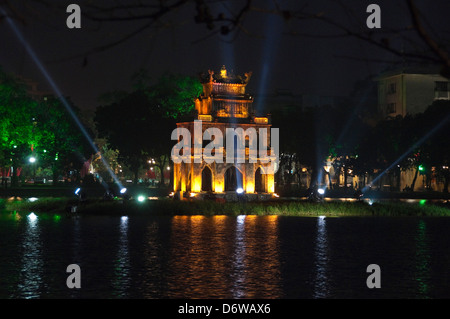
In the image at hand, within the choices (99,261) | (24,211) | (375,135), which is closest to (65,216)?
(24,211)

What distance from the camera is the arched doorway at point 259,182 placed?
222ft

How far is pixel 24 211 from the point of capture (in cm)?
4588

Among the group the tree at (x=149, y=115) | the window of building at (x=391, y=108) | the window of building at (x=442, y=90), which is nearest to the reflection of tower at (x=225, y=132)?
the tree at (x=149, y=115)

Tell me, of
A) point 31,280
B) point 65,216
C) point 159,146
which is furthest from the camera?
point 159,146

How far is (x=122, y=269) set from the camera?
62.5 feet

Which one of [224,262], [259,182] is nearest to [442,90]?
[259,182]

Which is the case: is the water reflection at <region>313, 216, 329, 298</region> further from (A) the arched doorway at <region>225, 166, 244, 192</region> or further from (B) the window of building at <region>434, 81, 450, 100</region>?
(B) the window of building at <region>434, 81, 450, 100</region>

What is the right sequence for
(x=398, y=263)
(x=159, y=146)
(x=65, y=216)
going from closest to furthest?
Answer: (x=398, y=263)
(x=65, y=216)
(x=159, y=146)

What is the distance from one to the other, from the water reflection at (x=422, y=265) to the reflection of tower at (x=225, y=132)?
115ft

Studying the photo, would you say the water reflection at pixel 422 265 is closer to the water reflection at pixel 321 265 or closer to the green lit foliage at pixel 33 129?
the water reflection at pixel 321 265

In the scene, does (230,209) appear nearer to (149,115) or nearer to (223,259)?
(223,259)

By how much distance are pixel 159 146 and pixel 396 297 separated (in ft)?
257

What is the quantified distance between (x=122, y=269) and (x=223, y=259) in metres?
3.52
